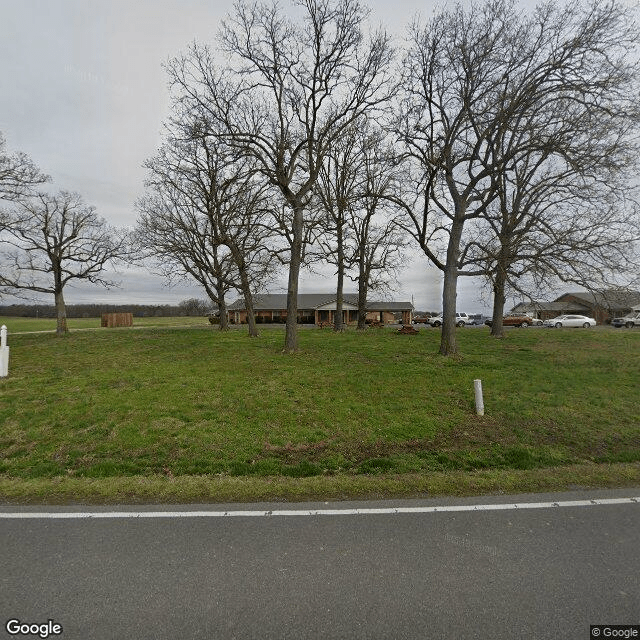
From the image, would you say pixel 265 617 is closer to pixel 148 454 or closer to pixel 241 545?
pixel 241 545

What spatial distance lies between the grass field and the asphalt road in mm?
739

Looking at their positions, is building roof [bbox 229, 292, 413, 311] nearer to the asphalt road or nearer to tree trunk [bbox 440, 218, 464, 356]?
tree trunk [bbox 440, 218, 464, 356]

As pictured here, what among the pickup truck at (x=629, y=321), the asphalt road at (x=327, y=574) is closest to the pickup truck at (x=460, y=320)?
the pickup truck at (x=629, y=321)

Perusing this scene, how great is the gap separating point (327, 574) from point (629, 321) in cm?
4812

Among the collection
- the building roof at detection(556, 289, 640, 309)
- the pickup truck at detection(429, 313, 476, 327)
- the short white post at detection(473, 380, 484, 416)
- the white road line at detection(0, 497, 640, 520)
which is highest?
the building roof at detection(556, 289, 640, 309)

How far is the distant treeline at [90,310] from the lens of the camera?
92.9 meters

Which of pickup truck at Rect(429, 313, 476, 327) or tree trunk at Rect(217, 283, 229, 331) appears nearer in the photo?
tree trunk at Rect(217, 283, 229, 331)

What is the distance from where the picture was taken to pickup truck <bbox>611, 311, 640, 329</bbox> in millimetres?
36219

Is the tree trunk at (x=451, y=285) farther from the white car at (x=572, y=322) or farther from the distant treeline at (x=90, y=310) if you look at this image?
the distant treeline at (x=90, y=310)

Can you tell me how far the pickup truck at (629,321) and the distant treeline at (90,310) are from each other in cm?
9922

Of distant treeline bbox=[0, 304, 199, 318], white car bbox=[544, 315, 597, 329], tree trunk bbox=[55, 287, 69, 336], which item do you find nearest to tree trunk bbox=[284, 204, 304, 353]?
tree trunk bbox=[55, 287, 69, 336]

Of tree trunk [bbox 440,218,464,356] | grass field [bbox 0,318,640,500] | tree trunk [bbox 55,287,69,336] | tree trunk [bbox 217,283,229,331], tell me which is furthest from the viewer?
tree trunk [bbox 217,283,229,331]

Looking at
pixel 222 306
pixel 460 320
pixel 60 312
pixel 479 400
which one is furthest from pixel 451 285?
pixel 460 320

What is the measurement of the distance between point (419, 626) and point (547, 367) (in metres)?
10.9
